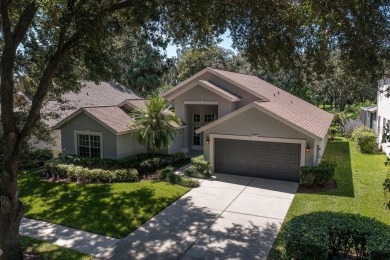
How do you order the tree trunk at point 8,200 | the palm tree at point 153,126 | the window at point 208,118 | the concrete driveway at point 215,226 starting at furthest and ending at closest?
the window at point 208,118
the palm tree at point 153,126
the concrete driveway at point 215,226
the tree trunk at point 8,200

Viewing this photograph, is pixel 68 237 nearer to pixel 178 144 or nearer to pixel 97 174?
pixel 97 174

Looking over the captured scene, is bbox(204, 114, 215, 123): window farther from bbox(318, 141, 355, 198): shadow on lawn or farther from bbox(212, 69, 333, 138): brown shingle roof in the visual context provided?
bbox(318, 141, 355, 198): shadow on lawn

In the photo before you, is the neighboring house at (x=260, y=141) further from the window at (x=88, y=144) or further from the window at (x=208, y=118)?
the window at (x=88, y=144)

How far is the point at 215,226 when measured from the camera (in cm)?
1085

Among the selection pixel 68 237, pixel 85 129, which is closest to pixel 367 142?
pixel 85 129

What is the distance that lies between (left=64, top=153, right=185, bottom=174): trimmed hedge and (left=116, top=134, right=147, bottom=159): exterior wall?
431 mm

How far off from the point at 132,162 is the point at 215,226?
325 inches

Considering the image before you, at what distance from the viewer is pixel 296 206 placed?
500 inches

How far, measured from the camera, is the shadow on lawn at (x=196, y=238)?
8969 millimetres

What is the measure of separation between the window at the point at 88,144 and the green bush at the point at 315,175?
11.3 meters

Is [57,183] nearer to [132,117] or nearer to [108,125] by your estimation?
[108,125]

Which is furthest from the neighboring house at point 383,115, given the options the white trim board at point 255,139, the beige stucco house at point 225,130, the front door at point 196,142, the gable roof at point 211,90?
the front door at point 196,142

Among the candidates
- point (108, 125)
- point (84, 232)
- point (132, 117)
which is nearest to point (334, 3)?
point (84, 232)

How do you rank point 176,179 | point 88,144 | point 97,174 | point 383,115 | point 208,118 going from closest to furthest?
point 176,179
point 97,174
point 88,144
point 383,115
point 208,118
